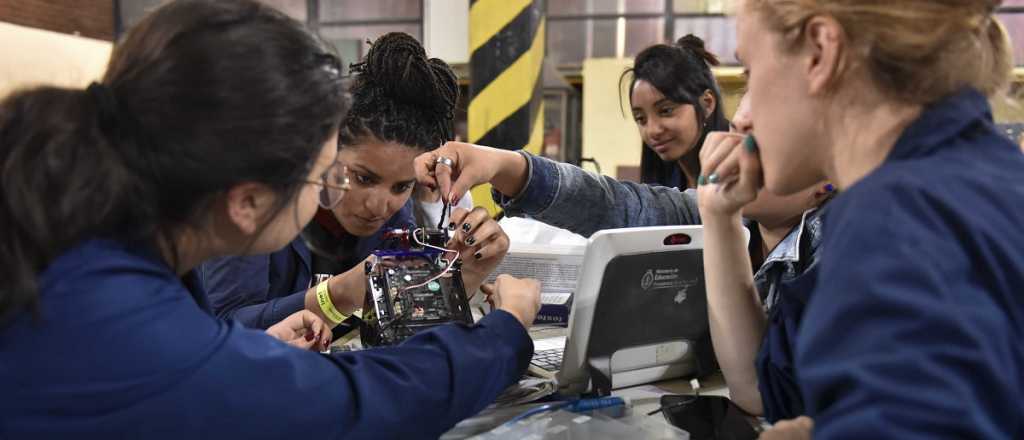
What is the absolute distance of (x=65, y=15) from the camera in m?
2.20

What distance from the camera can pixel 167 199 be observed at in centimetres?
82

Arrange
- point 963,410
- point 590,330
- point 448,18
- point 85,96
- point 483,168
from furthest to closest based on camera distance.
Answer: point 448,18
point 483,168
point 590,330
point 85,96
point 963,410

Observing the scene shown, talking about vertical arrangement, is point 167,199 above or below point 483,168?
above

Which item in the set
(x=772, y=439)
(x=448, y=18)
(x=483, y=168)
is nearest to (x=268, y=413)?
(x=772, y=439)

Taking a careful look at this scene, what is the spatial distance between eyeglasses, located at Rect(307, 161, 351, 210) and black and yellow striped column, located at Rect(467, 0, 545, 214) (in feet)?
8.84

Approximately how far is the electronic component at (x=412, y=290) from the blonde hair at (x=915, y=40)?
2.65 ft

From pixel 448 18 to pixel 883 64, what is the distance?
18.4 ft

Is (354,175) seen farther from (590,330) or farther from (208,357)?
(208,357)

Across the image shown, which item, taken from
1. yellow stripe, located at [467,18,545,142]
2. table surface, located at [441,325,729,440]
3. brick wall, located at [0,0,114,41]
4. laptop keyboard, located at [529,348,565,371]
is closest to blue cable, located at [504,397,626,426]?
table surface, located at [441,325,729,440]

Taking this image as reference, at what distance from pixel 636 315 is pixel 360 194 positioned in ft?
2.53

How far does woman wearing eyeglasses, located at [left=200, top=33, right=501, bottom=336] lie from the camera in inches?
65.1

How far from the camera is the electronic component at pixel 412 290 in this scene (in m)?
1.33

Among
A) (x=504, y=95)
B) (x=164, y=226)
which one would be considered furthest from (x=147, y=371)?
(x=504, y=95)

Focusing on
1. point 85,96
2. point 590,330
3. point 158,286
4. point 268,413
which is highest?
point 85,96
